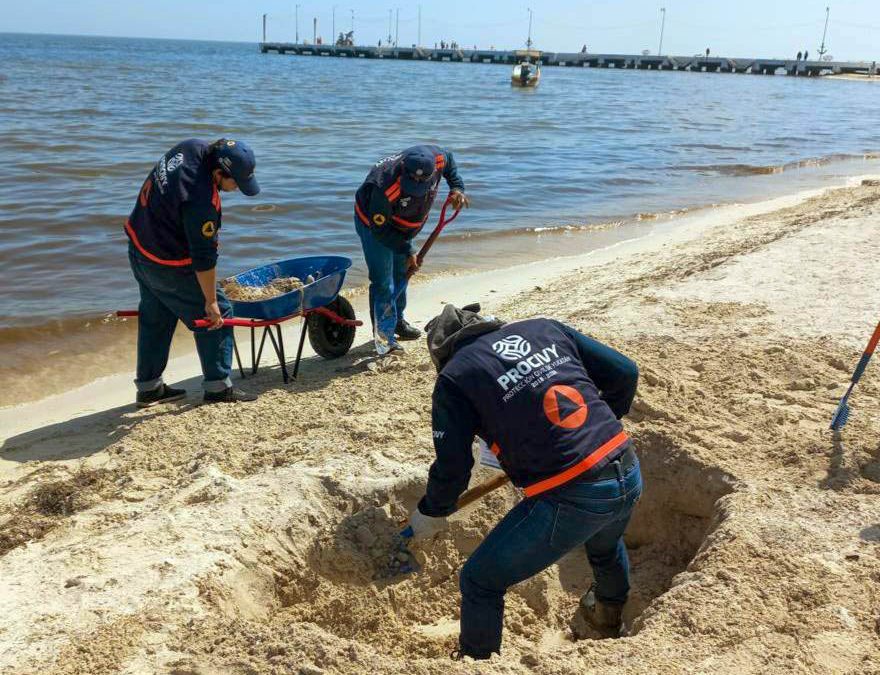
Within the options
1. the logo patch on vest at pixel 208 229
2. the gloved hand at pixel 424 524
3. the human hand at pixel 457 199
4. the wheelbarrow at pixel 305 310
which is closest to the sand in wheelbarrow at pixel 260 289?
the wheelbarrow at pixel 305 310

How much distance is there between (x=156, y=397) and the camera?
18.8ft

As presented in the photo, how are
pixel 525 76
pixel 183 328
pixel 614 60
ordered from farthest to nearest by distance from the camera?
pixel 614 60
pixel 525 76
pixel 183 328

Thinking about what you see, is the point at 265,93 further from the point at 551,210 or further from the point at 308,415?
the point at 308,415

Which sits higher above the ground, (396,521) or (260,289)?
(260,289)

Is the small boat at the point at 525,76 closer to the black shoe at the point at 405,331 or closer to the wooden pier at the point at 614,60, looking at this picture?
the wooden pier at the point at 614,60

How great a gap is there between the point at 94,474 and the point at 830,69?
90175mm

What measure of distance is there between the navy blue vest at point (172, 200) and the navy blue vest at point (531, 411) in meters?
2.68

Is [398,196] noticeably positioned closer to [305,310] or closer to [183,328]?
[305,310]

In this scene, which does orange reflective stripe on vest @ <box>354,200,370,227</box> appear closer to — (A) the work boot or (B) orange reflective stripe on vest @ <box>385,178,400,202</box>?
(B) orange reflective stripe on vest @ <box>385,178,400,202</box>

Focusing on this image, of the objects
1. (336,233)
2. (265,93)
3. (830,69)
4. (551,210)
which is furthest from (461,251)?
(830,69)

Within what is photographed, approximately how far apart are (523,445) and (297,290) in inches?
122

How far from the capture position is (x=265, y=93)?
35500 mm

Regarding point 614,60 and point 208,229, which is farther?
point 614,60

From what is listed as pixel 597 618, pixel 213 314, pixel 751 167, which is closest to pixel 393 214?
pixel 213 314
